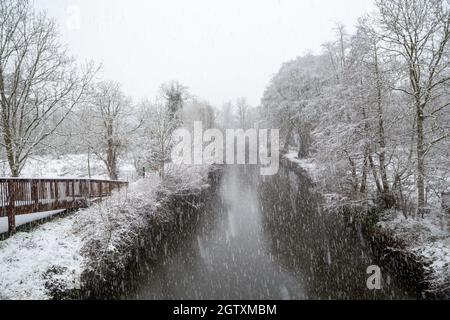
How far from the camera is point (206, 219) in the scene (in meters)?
15.6

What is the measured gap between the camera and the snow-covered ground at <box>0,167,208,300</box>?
641cm

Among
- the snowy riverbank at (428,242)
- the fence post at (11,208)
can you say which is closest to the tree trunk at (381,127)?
the snowy riverbank at (428,242)

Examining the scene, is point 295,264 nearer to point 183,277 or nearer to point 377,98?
point 183,277

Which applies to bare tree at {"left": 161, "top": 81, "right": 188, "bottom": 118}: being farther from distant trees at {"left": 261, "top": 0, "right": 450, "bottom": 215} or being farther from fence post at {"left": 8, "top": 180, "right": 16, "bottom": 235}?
fence post at {"left": 8, "top": 180, "right": 16, "bottom": 235}

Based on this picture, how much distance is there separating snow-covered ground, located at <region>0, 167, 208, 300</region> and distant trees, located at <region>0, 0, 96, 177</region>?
3148 mm

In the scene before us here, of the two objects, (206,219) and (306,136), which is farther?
(306,136)

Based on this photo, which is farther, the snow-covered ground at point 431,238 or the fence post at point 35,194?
the fence post at point 35,194

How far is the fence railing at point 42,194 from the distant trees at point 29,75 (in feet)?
4.64

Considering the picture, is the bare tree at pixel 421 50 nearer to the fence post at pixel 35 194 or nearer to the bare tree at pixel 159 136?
the fence post at pixel 35 194

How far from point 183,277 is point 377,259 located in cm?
698

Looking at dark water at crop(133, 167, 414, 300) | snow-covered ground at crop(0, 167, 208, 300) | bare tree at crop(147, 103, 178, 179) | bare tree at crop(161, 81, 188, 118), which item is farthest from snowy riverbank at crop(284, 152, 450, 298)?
bare tree at crop(161, 81, 188, 118)

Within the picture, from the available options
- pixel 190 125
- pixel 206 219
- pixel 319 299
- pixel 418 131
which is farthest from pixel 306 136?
pixel 319 299

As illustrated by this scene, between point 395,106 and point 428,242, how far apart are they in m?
5.11

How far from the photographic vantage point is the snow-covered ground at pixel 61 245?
6.41m
